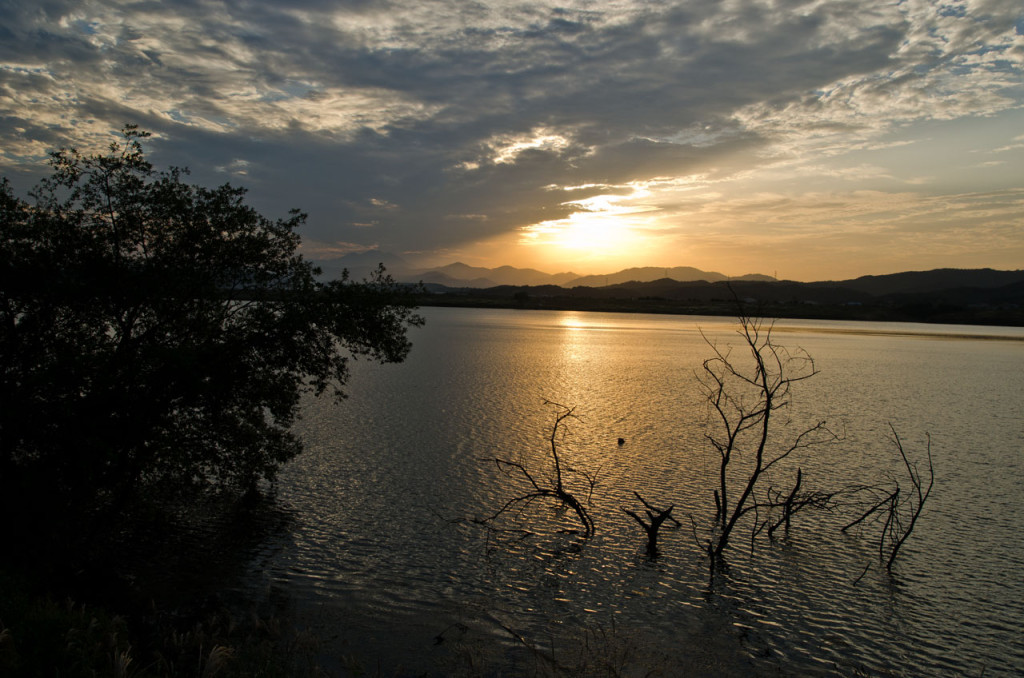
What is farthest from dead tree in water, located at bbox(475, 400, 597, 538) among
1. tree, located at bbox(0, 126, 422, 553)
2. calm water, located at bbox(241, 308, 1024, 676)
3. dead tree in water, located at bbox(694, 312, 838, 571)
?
tree, located at bbox(0, 126, 422, 553)

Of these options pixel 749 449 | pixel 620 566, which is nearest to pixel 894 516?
pixel 749 449

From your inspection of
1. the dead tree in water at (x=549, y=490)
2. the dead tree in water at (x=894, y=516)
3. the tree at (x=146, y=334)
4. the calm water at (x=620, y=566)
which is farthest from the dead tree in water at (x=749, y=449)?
the tree at (x=146, y=334)

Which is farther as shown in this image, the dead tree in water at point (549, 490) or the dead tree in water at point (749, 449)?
the dead tree in water at point (549, 490)

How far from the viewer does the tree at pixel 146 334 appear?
13.7 m

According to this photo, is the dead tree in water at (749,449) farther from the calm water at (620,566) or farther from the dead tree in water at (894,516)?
the dead tree in water at (894,516)

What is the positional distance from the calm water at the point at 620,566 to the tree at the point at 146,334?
375cm

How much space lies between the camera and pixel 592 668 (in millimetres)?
11039

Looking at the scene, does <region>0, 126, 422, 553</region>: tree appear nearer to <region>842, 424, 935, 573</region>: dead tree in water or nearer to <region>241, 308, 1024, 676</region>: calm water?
<region>241, 308, 1024, 676</region>: calm water

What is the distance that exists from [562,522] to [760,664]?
7.67 m

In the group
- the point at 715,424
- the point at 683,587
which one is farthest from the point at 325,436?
the point at 715,424

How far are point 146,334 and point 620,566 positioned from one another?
42.7ft

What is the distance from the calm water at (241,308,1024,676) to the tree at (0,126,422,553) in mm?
3749

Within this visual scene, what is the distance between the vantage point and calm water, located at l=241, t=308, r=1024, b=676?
11789 mm

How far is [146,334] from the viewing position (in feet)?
48.9
